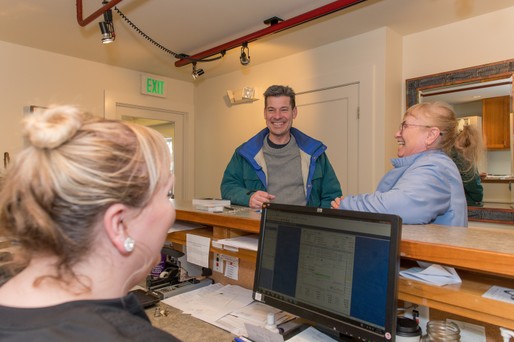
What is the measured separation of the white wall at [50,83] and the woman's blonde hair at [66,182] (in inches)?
100

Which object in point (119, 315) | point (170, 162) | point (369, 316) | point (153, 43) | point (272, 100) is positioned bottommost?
point (369, 316)

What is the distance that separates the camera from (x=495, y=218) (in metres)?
2.55

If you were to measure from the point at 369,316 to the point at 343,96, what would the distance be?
2521mm

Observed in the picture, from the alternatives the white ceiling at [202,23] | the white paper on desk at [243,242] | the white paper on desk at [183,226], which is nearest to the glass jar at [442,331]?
the white paper on desk at [243,242]

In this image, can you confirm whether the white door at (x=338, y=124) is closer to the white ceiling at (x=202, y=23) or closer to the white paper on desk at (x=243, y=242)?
the white ceiling at (x=202, y=23)

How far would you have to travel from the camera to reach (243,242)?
4.41 feet

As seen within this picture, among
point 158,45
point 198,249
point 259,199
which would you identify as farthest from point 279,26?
point 198,249

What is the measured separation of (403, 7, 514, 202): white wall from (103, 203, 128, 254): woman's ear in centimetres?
270

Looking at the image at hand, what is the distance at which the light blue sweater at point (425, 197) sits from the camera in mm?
1121

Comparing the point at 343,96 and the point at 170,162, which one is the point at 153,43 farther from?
the point at 170,162

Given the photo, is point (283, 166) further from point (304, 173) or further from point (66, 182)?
point (66, 182)

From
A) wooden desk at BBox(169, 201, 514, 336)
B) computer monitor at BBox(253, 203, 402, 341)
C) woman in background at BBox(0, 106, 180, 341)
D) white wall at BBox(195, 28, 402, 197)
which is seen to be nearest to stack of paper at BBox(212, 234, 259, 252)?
computer monitor at BBox(253, 203, 402, 341)

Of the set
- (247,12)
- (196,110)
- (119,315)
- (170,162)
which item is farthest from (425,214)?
(196,110)

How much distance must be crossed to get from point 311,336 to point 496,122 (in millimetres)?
2291
